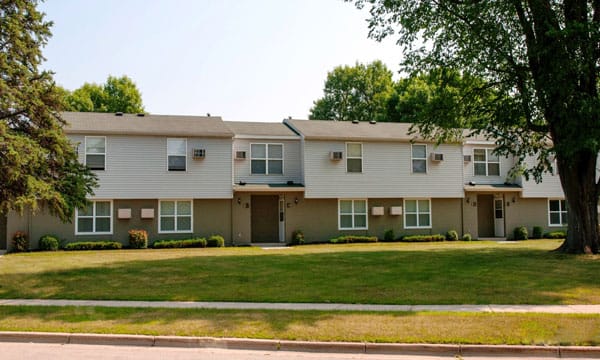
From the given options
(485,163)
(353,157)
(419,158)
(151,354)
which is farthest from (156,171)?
(151,354)

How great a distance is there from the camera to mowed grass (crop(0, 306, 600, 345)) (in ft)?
26.9

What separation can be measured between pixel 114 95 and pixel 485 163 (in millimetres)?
36887

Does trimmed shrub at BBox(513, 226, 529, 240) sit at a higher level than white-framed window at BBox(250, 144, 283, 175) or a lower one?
lower

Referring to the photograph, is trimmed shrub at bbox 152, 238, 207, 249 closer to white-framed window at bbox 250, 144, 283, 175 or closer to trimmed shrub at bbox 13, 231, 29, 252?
white-framed window at bbox 250, 144, 283, 175

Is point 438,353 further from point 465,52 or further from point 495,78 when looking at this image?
point 495,78

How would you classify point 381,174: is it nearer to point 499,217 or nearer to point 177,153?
point 499,217

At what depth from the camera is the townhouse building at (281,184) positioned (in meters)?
25.5

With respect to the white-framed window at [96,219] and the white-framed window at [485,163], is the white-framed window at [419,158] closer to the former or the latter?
the white-framed window at [485,163]

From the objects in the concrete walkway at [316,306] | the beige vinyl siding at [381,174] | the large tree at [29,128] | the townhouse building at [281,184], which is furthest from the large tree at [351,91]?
the concrete walkway at [316,306]

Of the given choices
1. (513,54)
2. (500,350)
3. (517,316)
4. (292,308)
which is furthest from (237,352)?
(513,54)

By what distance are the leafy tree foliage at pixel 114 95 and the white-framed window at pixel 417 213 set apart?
31.9 m

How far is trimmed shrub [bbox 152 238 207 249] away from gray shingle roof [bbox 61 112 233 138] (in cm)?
500

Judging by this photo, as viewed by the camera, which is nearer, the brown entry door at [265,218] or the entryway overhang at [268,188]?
the entryway overhang at [268,188]

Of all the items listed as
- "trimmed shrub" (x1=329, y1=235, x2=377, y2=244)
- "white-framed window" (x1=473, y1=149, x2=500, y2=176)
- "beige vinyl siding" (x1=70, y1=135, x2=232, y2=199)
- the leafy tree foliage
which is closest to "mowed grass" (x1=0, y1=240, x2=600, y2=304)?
"beige vinyl siding" (x1=70, y1=135, x2=232, y2=199)
